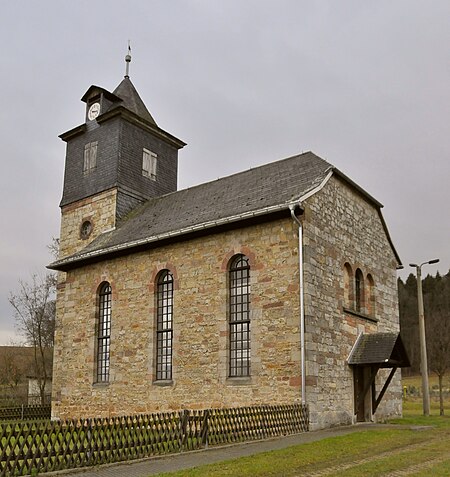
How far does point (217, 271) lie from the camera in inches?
711

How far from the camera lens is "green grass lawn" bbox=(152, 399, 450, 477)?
29.7 feet

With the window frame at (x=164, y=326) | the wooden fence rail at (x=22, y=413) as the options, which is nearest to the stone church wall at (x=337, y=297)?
the window frame at (x=164, y=326)

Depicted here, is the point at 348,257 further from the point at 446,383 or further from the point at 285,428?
the point at 446,383

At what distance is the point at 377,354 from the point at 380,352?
12 centimetres

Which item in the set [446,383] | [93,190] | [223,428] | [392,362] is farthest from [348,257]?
[446,383]

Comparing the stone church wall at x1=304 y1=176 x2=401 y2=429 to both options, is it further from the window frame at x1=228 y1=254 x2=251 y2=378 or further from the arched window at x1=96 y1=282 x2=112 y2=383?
the arched window at x1=96 y1=282 x2=112 y2=383

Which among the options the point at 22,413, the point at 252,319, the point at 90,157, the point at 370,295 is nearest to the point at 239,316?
the point at 252,319

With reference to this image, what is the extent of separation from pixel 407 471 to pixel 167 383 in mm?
10479

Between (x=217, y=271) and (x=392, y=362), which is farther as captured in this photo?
(x=217, y=271)

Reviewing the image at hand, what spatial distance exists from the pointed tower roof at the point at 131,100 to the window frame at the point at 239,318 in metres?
12.4

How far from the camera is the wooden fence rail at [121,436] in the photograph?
30.3ft

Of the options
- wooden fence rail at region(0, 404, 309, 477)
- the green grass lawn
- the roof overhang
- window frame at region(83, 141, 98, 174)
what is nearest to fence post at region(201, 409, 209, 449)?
wooden fence rail at region(0, 404, 309, 477)

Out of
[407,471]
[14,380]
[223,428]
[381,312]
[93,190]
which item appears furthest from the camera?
[14,380]

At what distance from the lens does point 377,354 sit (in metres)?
17.3
